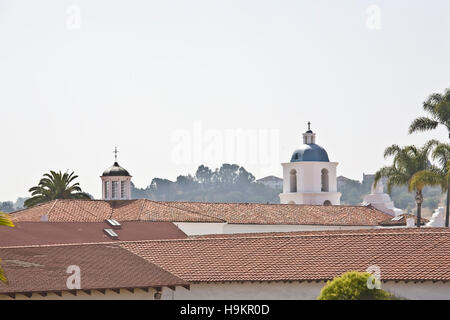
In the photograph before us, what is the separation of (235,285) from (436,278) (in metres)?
6.91

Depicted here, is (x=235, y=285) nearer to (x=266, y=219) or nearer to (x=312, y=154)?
(x=266, y=219)

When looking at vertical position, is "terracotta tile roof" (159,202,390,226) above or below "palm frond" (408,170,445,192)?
below

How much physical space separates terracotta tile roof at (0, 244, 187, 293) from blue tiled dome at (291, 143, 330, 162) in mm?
41051

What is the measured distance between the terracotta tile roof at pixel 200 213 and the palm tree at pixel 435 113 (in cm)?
1076

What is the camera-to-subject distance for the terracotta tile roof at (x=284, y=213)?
67.1 metres

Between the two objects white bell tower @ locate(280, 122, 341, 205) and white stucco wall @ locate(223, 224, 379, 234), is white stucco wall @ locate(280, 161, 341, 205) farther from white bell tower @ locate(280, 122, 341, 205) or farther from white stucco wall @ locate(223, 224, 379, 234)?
white stucco wall @ locate(223, 224, 379, 234)

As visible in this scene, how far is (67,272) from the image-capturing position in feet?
112

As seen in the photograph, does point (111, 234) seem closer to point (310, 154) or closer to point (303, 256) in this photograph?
point (303, 256)

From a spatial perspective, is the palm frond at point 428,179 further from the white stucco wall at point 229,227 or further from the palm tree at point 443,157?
the white stucco wall at point 229,227

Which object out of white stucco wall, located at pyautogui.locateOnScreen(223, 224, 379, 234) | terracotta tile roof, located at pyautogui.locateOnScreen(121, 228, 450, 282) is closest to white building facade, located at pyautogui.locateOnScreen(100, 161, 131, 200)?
white stucco wall, located at pyautogui.locateOnScreen(223, 224, 379, 234)

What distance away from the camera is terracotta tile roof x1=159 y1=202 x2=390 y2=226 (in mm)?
67125

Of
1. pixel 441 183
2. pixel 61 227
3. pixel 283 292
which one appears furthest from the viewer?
pixel 441 183
